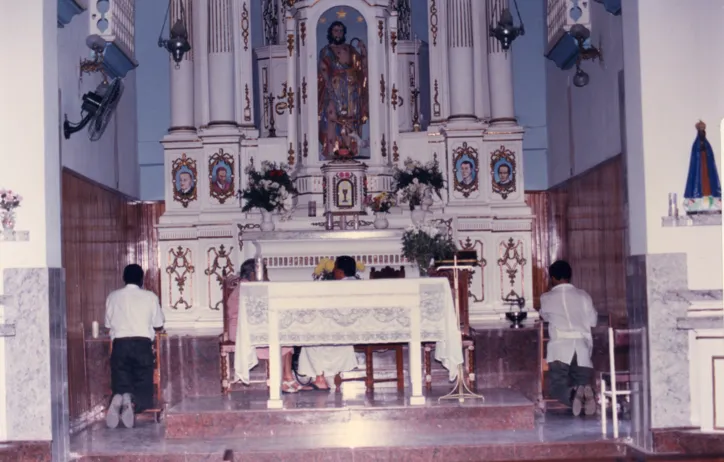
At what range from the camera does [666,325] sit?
27.0 ft

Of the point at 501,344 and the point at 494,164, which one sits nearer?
the point at 501,344

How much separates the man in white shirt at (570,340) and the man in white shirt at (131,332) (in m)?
3.61

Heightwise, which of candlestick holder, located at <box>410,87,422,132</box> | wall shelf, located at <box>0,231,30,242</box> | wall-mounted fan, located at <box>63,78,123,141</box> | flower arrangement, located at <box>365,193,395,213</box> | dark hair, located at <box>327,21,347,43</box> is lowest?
wall shelf, located at <box>0,231,30,242</box>

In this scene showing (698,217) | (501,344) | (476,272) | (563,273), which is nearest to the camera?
(698,217)

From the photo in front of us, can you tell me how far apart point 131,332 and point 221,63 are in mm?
4629

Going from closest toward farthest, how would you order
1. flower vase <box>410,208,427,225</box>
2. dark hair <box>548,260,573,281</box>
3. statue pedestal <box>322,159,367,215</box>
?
dark hair <box>548,260,573,281</box> < flower vase <box>410,208,427,225</box> < statue pedestal <box>322,159,367,215</box>

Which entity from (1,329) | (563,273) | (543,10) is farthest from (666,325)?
(543,10)

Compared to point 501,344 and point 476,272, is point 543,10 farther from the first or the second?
point 501,344

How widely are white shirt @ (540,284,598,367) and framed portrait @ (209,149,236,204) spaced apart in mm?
4840

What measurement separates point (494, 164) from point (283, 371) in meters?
4.25

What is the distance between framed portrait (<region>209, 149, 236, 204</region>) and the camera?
13711 mm

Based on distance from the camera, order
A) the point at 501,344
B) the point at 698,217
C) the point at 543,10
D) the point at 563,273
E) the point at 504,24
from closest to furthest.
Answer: the point at 698,217
the point at 563,273
the point at 501,344
the point at 504,24
the point at 543,10

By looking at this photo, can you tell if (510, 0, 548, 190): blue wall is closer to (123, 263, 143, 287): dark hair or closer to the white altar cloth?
the white altar cloth

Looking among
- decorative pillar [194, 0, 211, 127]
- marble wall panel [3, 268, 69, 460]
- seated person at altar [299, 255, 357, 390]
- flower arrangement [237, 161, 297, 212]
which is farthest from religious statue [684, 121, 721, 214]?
decorative pillar [194, 0, 211, 127]
